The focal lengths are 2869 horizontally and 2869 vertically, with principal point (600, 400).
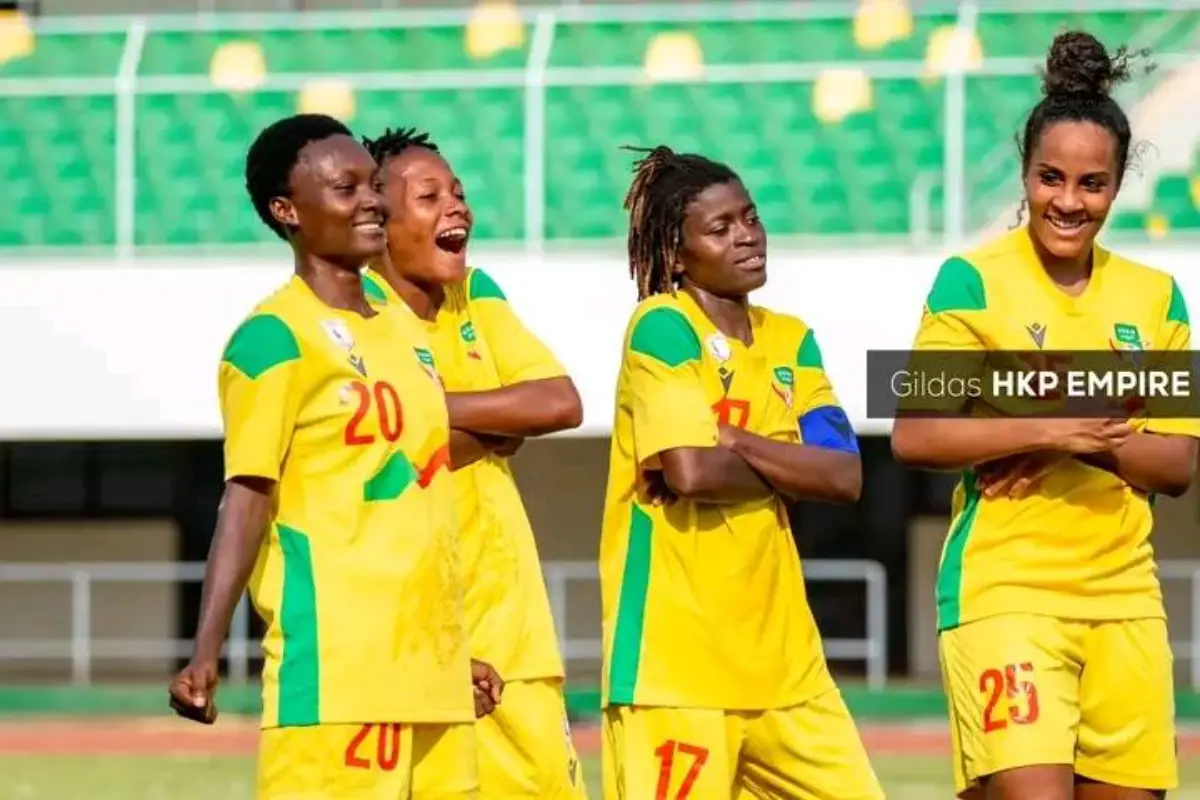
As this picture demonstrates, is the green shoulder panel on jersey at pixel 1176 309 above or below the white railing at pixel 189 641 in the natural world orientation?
above

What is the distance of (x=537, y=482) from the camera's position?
23094mm

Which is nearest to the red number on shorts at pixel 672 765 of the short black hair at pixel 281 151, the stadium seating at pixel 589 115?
the short black hair at pixel 281 151

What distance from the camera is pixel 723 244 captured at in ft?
22.8

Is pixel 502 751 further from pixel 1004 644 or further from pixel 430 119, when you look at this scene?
pixel 430 119

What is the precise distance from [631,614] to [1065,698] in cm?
106

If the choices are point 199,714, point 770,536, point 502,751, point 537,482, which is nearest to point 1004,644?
point 770,536

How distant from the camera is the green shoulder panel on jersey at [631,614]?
6.77 meters

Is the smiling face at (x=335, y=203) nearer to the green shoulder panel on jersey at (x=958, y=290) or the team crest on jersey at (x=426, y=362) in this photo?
the team crest on jersey at (x=426, y=362)

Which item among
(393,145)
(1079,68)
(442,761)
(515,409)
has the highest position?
(1079,68)

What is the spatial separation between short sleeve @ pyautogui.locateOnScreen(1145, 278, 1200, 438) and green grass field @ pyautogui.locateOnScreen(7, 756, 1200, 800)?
662cm

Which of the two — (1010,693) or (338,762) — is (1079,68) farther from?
(338,762)

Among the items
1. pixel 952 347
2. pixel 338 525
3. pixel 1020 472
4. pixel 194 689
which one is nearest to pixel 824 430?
pixel 952 347

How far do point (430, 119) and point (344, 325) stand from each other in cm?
1312

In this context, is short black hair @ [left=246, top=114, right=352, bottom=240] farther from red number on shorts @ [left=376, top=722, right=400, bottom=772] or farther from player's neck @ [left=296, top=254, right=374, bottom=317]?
red number on shorts @ [left=376, top=722, right=400, bottom=772]
